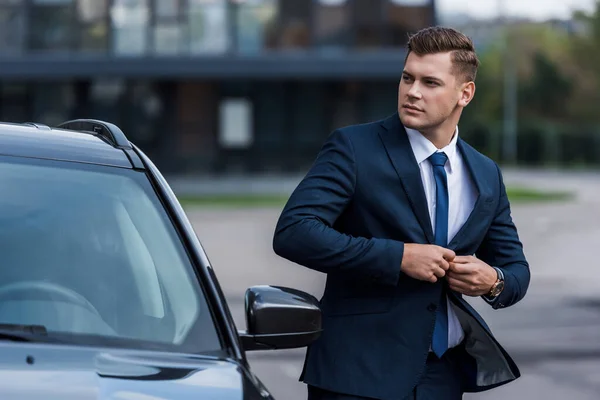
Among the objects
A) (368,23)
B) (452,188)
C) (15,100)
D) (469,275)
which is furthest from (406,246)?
(15,100)

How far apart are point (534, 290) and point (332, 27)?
25.8m

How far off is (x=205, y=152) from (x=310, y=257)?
3947cm

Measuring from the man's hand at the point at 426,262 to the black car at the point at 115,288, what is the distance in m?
0.29

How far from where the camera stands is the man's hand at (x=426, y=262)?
12.2 feet

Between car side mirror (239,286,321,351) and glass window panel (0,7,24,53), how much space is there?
125 ft

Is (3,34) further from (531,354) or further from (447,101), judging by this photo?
(447,101)

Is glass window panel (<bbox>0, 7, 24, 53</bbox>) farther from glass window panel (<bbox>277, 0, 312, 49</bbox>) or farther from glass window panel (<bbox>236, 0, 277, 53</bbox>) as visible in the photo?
glass window panel (<bbox>277, 0, 312, 49</bbox>)

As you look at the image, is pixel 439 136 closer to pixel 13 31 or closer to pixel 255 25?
pixel 255 25

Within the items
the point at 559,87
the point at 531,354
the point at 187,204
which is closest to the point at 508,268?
the point at 531,354

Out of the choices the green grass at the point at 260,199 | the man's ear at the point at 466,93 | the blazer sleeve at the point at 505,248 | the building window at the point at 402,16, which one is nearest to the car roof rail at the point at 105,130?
the man's ear at the point at 466,93

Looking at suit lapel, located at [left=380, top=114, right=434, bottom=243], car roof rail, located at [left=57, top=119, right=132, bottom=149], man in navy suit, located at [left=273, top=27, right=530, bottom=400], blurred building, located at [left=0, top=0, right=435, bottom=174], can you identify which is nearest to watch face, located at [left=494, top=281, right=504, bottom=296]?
man in navy suit, located at [left=273, top=27, right=530, bottom=400]

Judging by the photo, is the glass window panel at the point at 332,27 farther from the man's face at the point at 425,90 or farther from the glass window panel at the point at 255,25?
the man's face at the point at 425,90

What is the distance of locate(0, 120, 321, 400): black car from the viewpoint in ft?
10.5

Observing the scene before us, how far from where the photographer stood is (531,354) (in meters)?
10.9
